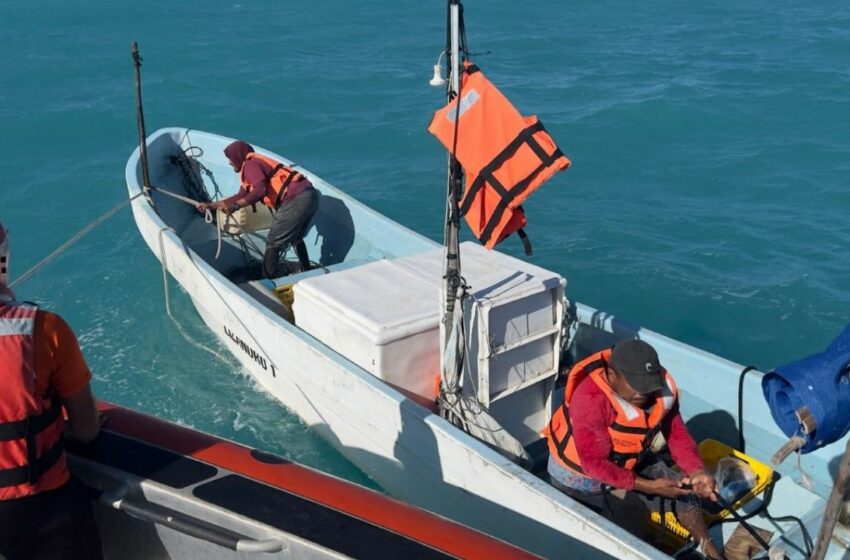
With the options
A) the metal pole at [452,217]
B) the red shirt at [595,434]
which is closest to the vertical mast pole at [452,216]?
the metal pole at [452,217]

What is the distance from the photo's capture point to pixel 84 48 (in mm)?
19984

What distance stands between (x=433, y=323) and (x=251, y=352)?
2126 millimetres

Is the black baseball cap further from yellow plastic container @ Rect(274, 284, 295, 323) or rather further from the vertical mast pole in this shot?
yellow plastic container @ Rect(274, 284, 295, 323)

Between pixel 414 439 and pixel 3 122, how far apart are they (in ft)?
42.9

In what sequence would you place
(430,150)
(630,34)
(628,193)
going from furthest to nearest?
1. (630,34)
2. (430,150)
3. (628,193)

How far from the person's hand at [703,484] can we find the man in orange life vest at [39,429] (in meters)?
2.74

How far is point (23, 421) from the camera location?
2.92m

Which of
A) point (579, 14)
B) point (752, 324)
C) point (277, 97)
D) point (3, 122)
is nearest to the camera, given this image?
point (752, 324)

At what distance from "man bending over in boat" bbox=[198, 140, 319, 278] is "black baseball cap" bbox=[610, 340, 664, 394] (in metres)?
4.18

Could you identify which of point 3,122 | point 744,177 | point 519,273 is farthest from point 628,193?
point 3,122

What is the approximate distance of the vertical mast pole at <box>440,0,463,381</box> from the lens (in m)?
4.40

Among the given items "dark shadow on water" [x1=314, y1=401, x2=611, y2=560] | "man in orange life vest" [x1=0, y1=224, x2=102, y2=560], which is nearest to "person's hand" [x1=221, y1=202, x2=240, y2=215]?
"dark shadow on water" [x1=314, y1=401, x2=611, y2=560]

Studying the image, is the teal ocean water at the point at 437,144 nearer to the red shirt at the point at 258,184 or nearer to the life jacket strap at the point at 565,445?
the red shirt at the point at 258,184

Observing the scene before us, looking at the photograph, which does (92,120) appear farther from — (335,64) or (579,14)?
(579,14)
